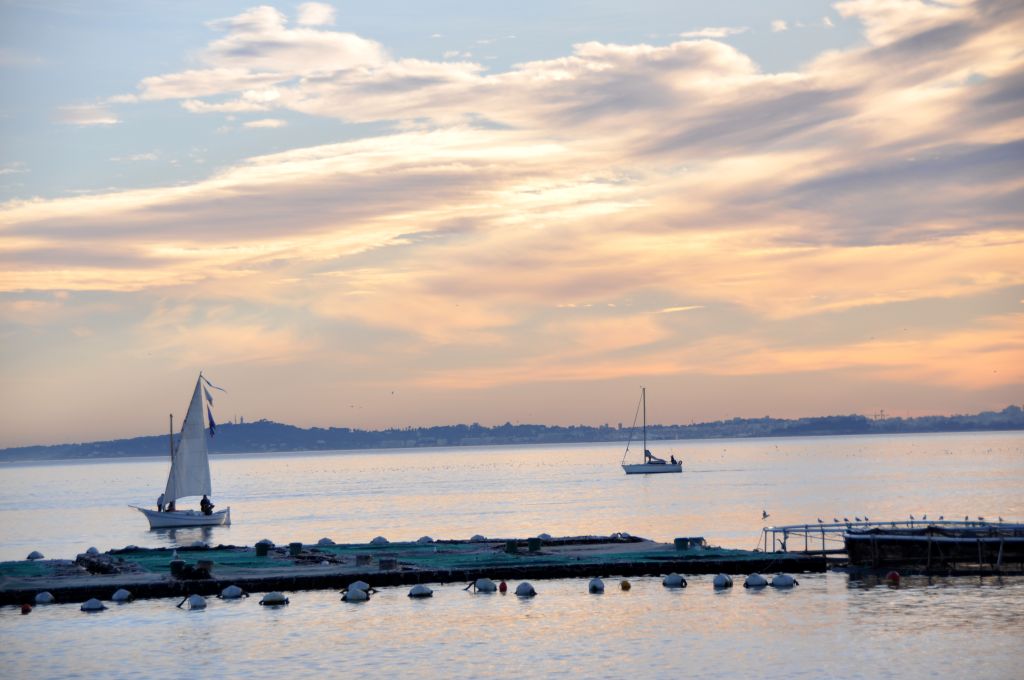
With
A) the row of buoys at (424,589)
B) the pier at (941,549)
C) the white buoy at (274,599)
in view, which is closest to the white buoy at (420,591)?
the row of buoys at (424,589)

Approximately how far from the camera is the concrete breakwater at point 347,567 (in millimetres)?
61750

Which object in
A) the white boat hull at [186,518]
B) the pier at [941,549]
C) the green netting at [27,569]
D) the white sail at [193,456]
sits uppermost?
the white sail at [193,456]

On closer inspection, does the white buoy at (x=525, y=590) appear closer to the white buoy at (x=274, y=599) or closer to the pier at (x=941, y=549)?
the white buoy at (x=274, y=599)

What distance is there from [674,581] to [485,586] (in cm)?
860

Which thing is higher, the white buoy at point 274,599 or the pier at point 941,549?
the pier at point 941,549

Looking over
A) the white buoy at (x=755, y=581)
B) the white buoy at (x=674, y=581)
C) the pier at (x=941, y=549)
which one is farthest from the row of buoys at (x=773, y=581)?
the pier at (x=941, y=549)

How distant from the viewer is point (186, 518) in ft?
414

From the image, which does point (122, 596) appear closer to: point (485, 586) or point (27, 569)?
point (27, 569)

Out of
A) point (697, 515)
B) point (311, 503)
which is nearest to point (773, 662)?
point (697, 515)

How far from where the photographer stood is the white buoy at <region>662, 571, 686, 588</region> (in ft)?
208

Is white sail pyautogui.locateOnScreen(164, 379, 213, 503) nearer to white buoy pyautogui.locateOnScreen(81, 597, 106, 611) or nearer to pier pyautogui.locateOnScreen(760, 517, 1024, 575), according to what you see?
white buoy pyautogui.locateOnScreen(81, 597, 106, 611)

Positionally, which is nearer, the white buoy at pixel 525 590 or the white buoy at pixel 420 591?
the white buoy at pixel 420 591

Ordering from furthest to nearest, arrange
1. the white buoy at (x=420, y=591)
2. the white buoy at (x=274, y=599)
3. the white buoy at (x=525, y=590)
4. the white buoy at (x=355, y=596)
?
the white buoy at (x=525, y=590)
the white buoy at (x=420, y=591)
the white buoy at (x=355, y=596)
the white buoy at (x=274, y=599)

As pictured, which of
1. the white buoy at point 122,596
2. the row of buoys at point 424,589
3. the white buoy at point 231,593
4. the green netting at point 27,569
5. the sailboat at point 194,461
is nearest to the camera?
the row of buoys at point 424,589
